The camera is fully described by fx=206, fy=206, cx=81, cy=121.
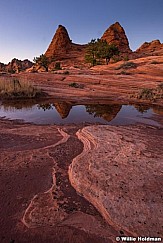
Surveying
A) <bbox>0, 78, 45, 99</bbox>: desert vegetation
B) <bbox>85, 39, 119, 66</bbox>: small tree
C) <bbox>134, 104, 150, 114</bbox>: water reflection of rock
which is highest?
<bbox>85, 39, 119, 66</bbox>: small tree

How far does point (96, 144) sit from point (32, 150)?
1495 mm

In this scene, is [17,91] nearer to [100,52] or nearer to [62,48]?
[100,52]

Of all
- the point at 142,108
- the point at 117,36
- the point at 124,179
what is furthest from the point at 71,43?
the point at 124,179

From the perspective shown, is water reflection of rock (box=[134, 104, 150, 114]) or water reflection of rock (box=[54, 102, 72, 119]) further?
water reflection of rock (box=[134, 104, 150, 114])

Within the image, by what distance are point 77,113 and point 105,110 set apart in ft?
4.75

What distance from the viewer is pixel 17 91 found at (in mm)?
13023

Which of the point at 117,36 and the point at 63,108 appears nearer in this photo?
the point at 63,108

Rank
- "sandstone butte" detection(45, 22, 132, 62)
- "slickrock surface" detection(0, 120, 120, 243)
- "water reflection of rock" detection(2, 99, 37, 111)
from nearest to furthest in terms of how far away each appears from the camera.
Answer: "slickrock surface" detection(0, 120, 120, 243) → "water reflection of rock" detection(2, 99, 37, 111) → "sandstone butte" detection(45, 22, 132, 62)

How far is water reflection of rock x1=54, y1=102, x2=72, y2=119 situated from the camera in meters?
9.18

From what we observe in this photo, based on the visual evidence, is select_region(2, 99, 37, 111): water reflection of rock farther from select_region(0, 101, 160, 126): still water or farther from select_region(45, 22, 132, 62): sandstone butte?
select_region(45, 22, 132, 62): sandstone butte

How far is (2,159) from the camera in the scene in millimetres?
4203

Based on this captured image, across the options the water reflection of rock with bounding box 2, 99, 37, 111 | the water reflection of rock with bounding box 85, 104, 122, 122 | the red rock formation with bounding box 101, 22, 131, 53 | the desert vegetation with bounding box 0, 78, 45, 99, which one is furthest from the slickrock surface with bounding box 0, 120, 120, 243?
the red rock formation with bounding box 101, 22, 131, 53

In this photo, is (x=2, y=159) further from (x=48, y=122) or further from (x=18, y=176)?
(x=48, y=122)

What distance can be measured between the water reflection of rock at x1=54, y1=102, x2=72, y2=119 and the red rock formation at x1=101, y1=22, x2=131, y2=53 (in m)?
68.7
